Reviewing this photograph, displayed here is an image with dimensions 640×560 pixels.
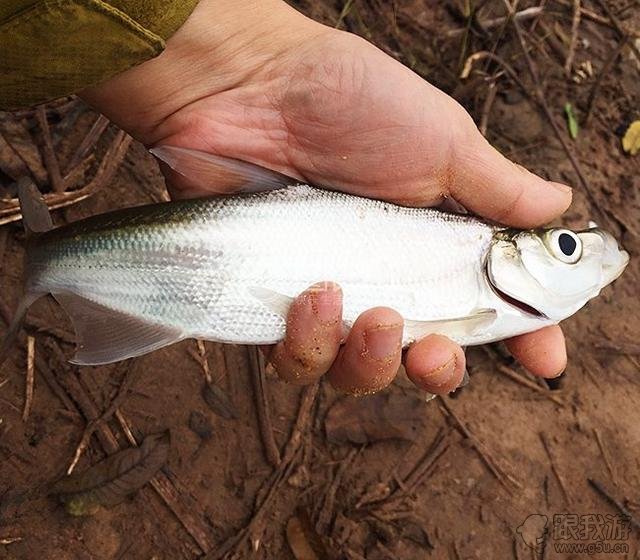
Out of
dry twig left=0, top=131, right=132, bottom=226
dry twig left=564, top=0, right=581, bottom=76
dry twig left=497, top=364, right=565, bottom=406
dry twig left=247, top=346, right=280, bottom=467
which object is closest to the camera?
dry twig left=0, top=131, right=132, bottom=226

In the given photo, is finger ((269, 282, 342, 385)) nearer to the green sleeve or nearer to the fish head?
the fish head

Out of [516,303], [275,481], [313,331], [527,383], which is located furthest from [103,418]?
[527,383]

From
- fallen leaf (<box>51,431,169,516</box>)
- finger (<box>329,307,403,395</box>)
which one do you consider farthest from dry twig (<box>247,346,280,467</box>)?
finger (<box>329,307,403,395</box>)

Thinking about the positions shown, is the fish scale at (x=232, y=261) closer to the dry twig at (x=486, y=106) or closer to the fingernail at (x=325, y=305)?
the fingernail at (x=325, y=305)

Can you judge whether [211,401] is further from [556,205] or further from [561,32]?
[561,32]

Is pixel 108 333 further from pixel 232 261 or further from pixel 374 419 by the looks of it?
pixel 374 419

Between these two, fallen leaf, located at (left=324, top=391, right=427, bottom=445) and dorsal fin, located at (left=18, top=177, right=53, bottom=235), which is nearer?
dorsal fin, located at (left=18, top=177, right=53, bottom=235)

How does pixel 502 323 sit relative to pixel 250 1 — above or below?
below

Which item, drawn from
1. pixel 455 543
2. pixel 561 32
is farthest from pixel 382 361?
pixel 561 32
